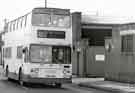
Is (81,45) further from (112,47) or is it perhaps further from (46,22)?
(46,22)

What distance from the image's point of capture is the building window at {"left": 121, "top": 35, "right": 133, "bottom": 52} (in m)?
30.2

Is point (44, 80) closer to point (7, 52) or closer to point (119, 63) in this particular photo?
point (119, 63)

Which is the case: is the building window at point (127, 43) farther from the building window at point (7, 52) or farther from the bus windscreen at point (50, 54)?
the building window at point (7, 52)

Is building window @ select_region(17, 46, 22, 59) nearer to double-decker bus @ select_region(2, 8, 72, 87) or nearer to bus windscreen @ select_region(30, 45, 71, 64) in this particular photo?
double-decker bus @ select_region(2, 8, 72, 87)

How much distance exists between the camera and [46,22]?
25.0 meters

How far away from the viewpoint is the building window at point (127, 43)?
30.2 m

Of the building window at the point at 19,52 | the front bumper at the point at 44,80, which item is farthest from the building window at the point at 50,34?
the building window at the point at 19,52

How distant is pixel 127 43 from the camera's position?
→ 30.9 m

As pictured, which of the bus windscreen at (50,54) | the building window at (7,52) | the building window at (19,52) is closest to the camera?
the bus windscreen at (50,54)

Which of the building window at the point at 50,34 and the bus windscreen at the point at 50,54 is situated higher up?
the building window at the point at 50,34

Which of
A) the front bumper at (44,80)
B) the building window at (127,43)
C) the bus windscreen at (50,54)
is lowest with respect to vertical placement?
the front bumper at (44,80)

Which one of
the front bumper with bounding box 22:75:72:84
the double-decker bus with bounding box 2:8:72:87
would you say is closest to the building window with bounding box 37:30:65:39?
the double-decker bus with bounding box 2:8:72:87

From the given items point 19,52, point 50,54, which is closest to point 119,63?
point 19,52

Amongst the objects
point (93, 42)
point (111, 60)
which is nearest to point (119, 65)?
point (111, 60)
